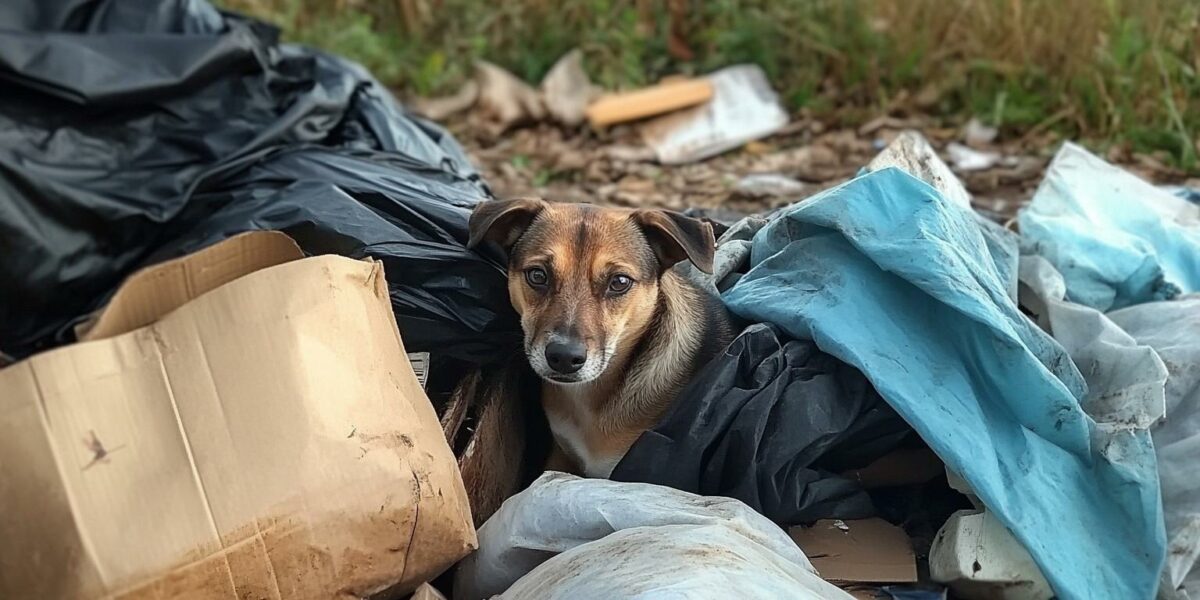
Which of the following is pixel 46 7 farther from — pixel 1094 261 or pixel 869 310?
pixel 1094 261

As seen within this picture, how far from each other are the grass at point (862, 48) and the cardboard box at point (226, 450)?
4.23 metres

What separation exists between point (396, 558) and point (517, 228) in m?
0.99

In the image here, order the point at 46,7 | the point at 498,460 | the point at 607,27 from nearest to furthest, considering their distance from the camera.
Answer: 1. the point at 498,460
2. the point at 46,7
3. the point at 607,27

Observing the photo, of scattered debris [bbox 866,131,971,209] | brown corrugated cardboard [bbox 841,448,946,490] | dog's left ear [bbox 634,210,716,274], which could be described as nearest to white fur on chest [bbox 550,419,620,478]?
dog's left ear [bbox 634,210,716,274]

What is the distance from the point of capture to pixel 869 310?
250 cm

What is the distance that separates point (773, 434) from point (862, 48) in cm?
396

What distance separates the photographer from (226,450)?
1774 mm

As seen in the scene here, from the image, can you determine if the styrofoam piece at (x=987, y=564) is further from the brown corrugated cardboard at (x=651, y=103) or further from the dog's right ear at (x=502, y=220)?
the brown corrugated cardboard at (x=651, y=103)

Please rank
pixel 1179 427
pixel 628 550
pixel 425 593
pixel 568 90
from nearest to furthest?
pixel 628 550 < pixel 425 593 < pixel 1179 427 < pixel 568 90

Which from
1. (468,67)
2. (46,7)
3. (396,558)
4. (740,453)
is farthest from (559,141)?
(396,558)

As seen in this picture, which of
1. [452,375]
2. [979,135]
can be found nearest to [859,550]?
[452,375]

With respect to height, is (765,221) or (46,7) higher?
(46,7)

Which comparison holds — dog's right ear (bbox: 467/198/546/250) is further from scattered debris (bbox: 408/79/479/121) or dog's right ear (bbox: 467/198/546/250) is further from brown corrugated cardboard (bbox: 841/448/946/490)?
scattered debris (bbox: 408/79/479/121)

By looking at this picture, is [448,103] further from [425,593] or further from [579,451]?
[425,593]
